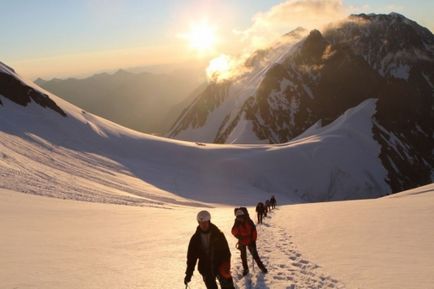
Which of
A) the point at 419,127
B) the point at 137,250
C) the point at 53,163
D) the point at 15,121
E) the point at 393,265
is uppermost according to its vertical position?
the point at 419,127

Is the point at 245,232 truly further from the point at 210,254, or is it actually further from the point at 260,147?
the point at 260,147

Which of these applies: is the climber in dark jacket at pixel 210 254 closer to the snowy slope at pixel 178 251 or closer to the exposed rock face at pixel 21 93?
the snowy slope at pixel 178 251

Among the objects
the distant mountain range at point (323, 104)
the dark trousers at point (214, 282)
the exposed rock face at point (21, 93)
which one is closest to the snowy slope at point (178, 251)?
the dark trousers at point (214, 282)

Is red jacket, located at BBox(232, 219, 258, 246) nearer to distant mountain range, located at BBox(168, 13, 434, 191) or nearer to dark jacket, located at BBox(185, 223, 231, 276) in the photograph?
dark jacket, located at BBox(185, 223, 231, 276)

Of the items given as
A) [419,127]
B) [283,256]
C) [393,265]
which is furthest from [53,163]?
[419,127]

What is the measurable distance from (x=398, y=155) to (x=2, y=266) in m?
126

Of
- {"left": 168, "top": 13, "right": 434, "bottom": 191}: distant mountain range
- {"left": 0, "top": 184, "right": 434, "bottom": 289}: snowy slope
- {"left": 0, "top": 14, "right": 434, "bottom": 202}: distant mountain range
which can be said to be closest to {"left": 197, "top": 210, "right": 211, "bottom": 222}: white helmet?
{"left": 0, "top": 184, "right": 434, "bottom": 289}: snowy slope

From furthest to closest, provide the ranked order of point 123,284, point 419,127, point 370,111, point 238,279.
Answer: point 419,127 < point 370,111 < point 238,279 < point 123,284

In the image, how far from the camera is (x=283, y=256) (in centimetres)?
1581

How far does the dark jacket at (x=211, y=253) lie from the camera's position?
28.6 feet

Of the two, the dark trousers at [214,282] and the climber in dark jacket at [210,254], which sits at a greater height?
the climber in dark jacket at [210,254]

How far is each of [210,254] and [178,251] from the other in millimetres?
7687

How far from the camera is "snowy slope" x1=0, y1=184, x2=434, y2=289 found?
11.7m

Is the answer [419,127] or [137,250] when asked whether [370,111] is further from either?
[137,250]
